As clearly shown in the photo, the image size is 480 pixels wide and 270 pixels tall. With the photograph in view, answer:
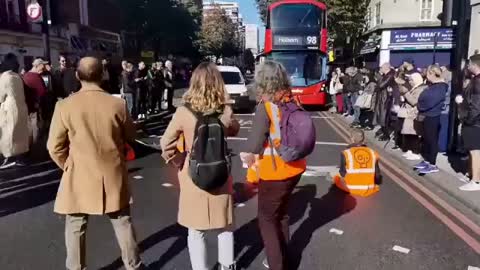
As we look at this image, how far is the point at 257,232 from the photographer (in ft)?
16.1

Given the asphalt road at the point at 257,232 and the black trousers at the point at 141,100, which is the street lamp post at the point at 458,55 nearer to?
the asphalt road at the point at 257,232

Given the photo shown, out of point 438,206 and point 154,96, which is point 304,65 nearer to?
point 154,96

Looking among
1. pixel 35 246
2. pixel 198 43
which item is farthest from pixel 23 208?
pixel 198 43

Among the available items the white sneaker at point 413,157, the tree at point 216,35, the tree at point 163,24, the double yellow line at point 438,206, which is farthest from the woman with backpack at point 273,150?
the tree at point 216,35

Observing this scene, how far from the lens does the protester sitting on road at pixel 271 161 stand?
3.51 meters

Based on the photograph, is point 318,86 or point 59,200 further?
point 318,86

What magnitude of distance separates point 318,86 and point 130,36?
4141 centimetres

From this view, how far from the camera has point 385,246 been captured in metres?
4.58

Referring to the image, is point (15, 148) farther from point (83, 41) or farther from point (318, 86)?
point (83, 41)

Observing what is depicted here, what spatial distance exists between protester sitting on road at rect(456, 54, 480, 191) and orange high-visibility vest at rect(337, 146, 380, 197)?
1224mm

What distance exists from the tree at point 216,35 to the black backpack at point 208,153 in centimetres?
6337

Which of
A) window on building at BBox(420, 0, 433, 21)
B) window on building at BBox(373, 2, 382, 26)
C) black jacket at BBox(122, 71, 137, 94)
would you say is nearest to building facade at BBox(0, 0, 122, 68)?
black jacket at BBox(122, 71, 137, 94)

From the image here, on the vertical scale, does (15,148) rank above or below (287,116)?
below

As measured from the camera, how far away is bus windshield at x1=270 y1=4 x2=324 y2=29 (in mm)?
18484
